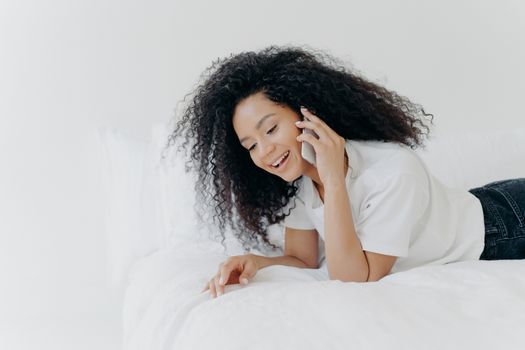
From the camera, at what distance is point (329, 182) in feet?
4.33

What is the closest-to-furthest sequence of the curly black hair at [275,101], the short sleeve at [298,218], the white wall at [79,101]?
the curly black hair at [275,101], the short sleeve at [298,218], the white wall at [79,101]

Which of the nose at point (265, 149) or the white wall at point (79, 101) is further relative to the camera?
the white wall at point (79, 101)

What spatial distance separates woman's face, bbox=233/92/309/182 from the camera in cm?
138

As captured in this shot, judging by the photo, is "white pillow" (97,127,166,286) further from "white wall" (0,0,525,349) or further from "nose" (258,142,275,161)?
"nose" (258,142,275,161)

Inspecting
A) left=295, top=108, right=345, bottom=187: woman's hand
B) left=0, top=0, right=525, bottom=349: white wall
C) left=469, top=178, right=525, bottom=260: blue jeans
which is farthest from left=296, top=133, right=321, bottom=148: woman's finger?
left=0, top=0, right=525, bottom=349: white wall

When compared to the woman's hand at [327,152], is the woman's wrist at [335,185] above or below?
below

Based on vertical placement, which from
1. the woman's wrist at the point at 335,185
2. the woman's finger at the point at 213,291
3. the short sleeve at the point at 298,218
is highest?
the woman's wrist at the point at 335,185

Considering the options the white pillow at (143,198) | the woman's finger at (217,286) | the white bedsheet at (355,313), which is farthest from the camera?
the white pillow at (143,198)

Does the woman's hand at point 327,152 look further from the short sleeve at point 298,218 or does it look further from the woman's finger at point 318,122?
the short sleeve at point 298,218

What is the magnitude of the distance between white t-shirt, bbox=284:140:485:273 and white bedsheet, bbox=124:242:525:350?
113 millimetres

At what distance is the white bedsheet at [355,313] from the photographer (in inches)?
35.1

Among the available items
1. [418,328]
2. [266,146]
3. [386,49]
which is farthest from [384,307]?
[386,49]

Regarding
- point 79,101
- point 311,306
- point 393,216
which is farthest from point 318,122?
point 79,101

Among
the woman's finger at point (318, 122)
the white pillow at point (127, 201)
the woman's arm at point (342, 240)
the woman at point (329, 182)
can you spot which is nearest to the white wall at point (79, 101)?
the white pillow at point (127, 201)
